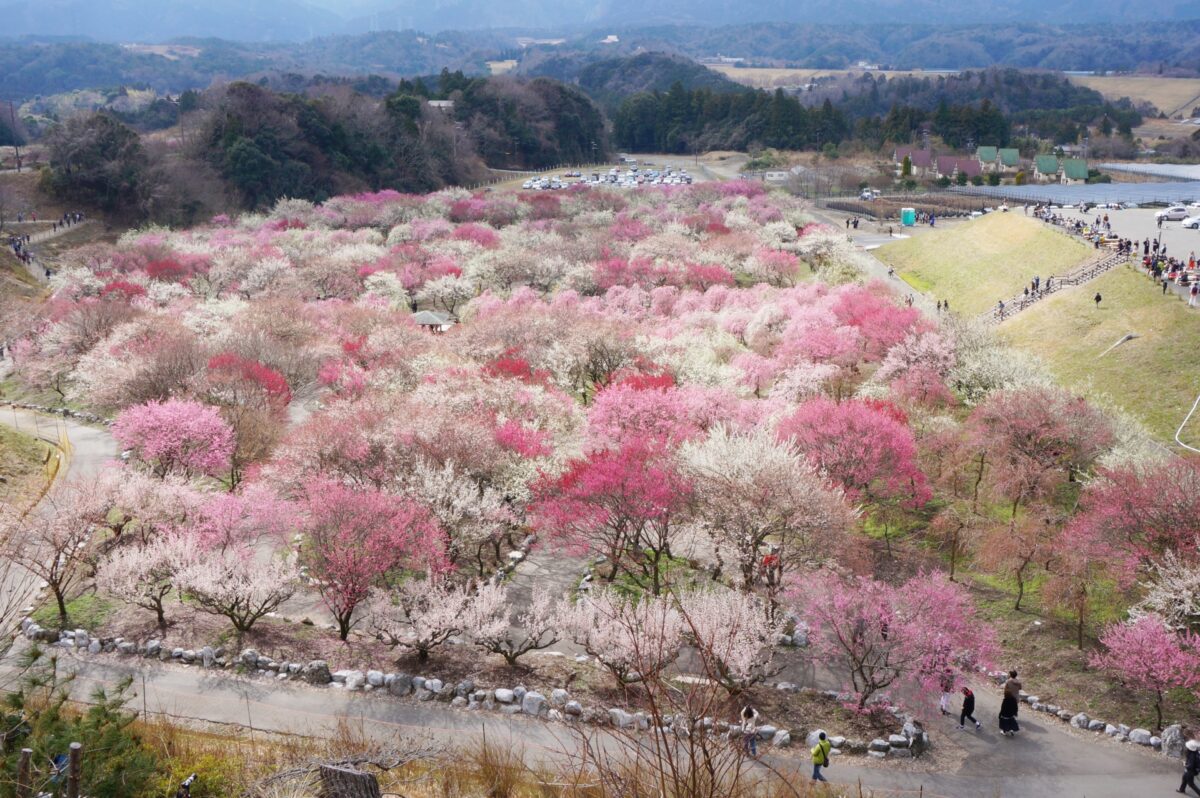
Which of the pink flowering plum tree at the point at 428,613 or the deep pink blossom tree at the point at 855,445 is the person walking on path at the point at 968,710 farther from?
the pink flowering plum tree at the point at 428,613

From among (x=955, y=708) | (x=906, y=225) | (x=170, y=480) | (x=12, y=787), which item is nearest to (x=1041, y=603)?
(x=955, y=708)

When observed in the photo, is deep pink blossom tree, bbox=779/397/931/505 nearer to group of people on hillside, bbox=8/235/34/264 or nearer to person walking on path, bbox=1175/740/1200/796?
person walking on path, bbox=1175/740/1200/796

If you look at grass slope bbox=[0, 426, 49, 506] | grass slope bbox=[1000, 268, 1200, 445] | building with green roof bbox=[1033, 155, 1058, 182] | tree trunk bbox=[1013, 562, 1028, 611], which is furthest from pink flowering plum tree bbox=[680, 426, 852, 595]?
building with green roof bbox=[1033, 155, 1058, 182]

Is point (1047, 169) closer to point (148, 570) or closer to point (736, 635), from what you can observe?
point (736, 635)

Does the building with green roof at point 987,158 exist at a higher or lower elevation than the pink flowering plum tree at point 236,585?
higher

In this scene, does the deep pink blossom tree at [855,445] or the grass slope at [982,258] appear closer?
the deep pink blossom tree at [855,445]

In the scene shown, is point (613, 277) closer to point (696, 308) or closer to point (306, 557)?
point (696, 308)

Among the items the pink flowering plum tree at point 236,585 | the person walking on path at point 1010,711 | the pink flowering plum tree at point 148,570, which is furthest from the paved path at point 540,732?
the pink flowering plum tree at point 148,570
